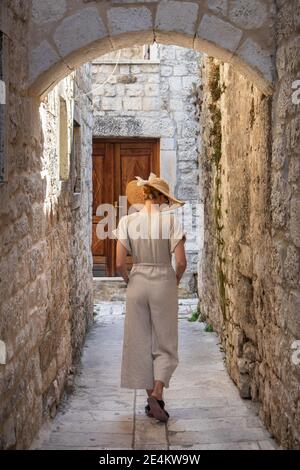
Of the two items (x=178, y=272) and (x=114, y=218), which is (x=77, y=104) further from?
(x=114, y=218)

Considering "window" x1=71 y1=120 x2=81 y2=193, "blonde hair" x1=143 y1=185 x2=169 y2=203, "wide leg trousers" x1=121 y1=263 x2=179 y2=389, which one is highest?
"window" x1=71 y1=120 x2=81 y2=193

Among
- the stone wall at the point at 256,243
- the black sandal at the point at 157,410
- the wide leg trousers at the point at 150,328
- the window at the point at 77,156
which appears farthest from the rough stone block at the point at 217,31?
the window at the point at 77,156

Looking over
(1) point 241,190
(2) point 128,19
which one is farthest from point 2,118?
(1) point 241,190

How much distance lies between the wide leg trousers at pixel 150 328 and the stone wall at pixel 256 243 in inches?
21.1

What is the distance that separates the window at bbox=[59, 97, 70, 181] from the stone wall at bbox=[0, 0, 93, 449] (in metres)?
0.10

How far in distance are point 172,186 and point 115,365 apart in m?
4.38

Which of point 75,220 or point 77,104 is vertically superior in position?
point 77,104

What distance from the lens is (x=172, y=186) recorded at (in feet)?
32.6

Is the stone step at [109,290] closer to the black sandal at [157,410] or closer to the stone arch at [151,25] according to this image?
the black sandal at [157,410]

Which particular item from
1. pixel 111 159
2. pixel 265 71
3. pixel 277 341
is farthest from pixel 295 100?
pixel 111 159

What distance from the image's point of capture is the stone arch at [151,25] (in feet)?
12.8

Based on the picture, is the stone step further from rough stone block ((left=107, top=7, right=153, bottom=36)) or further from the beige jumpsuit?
rough stone block ((left=107, top=7, right=153, bottom=36))

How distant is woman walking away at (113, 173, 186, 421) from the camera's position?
4359 millimetres

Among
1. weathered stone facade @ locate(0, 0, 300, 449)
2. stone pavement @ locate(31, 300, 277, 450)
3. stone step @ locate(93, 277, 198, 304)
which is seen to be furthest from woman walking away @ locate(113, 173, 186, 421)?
stone step @ locate(93, 277, 198, 304)
